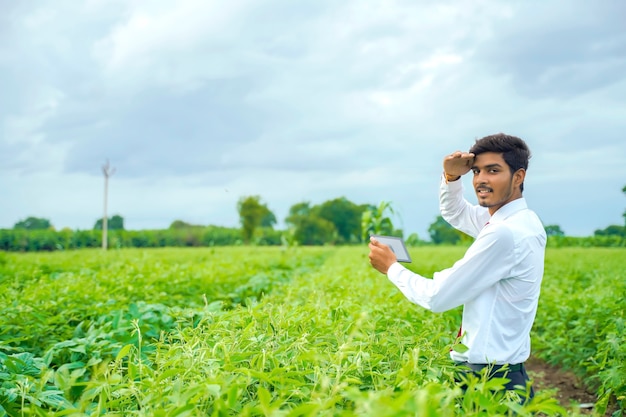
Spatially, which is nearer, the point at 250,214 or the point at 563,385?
the point at 563,385

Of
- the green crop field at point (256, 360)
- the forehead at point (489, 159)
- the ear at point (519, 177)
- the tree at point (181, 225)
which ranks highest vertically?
the tree at point (181, 225)

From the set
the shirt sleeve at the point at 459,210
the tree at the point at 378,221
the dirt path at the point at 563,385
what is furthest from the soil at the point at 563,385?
the tree at the point at 378,221

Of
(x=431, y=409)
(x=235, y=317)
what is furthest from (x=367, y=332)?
(x=431, y=409)

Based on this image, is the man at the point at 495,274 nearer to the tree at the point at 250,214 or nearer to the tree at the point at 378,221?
the tree at the point at 378,221

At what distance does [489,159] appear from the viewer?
2.74 metres

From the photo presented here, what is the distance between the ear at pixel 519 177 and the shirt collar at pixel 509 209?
81mm

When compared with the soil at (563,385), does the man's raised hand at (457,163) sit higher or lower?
higher

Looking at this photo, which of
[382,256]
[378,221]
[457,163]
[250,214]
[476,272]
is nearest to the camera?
[476,272]

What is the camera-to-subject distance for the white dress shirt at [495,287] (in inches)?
98.0

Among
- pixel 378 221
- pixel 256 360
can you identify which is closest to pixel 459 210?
pixel 256 360

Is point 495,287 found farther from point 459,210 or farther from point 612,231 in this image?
point 612,231

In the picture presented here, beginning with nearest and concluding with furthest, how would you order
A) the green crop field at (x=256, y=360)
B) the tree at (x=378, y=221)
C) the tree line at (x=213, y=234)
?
the green crop field at (x=256, y=360), the tree at (x=378, y=221), the tree line at (x=213, y=234)

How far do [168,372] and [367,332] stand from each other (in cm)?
118

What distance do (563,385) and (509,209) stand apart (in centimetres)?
413
